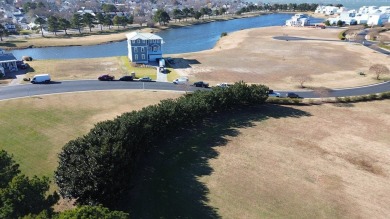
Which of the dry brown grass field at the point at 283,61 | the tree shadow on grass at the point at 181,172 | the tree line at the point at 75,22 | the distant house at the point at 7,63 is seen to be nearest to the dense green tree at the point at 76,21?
the tree line at the point at 75,22

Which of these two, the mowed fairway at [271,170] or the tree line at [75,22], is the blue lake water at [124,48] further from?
the mowed fairway at [271,170]

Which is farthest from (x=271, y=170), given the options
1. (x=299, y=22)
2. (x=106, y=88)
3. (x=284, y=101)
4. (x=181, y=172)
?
(x=299, y=22)

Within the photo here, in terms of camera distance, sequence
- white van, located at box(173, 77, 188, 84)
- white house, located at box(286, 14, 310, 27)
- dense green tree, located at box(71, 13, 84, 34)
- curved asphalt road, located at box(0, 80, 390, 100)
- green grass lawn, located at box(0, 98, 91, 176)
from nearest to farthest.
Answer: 1. green grass lawn, located at box(0, 98, 91, 176)
2. curved asphalt road, located at box(0, 80, 390, 100)
3. white van, located at box(173, 77, 188, 84)
4. dense green tree, located at box(71, 13, 84, 34)
5. white house, located at box(286, 14, 310, 27)

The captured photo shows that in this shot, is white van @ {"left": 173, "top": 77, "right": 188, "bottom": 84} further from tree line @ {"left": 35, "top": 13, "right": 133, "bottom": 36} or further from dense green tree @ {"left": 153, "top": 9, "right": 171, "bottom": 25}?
dense green tree @ {"left": 153, "top": 9, "right": 171, "bottom": 25}

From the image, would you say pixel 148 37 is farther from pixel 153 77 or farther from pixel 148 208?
pixel 148 208

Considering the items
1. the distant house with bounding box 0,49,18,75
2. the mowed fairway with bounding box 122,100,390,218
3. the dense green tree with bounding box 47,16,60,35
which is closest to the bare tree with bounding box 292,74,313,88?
the mowed fairway with bounding box 122,100,390,218

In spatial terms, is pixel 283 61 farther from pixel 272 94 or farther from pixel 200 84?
pixel 200 84
